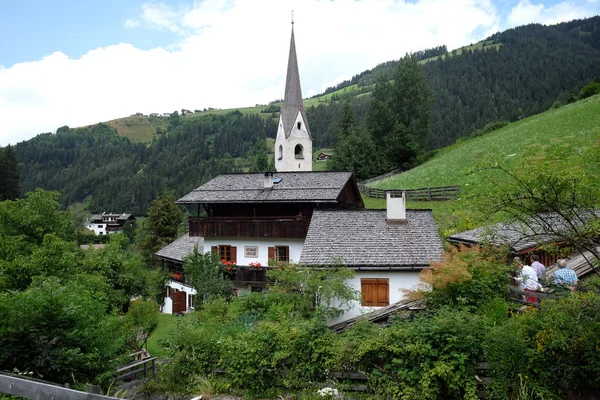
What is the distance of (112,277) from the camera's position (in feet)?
66.2

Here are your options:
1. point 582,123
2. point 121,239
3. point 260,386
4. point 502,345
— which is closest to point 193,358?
point 260,386

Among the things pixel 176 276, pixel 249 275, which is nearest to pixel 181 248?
pixel 176 276

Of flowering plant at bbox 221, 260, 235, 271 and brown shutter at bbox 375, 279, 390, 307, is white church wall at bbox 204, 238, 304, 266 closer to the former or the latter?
flowering plant at bbox 221, 260, 235, 271

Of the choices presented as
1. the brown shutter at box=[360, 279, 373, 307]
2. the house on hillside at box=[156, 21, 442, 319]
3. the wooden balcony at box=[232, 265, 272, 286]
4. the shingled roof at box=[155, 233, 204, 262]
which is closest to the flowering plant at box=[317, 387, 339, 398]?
the house on hillside at box=[156, 21, 442, 319]

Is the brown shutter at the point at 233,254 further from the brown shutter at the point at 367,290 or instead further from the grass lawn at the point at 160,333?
the brown shutter at the point at 367,290

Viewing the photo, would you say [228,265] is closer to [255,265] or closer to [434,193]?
[255,265]

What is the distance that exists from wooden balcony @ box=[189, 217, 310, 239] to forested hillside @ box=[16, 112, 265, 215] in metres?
93.4

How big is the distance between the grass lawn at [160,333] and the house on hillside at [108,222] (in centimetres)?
9498

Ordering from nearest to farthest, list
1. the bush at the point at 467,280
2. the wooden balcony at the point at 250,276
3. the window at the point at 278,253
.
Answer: the bush at the point at 467,280
the wooden balcony at the point at 250,276
the window at the point at 278,253

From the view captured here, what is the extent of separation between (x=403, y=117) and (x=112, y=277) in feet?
142

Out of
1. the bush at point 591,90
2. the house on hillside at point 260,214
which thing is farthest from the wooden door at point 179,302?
the bush at point 591,90

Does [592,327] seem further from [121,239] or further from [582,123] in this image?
[582,123]

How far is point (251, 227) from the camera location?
81.0 feet

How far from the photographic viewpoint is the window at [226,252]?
2572cm
